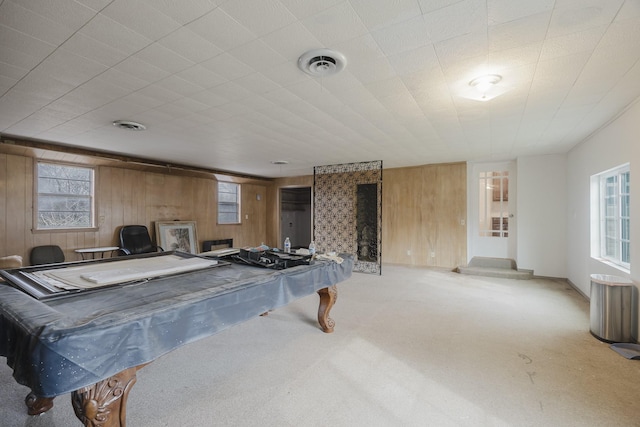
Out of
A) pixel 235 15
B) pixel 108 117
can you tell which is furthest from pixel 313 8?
pixel 108 117

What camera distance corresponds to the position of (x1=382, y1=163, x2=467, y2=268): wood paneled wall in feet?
20.0

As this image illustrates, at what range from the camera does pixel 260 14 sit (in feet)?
5.15

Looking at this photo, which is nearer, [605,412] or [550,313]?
[605,412]

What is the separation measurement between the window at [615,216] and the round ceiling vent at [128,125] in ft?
18.5

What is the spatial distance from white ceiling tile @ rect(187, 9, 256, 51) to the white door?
221 inches

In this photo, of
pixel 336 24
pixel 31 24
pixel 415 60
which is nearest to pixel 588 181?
pixel 415 60

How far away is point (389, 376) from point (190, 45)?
273 cm

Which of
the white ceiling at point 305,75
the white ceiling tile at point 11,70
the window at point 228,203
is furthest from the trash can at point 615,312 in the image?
the window at point 228,203

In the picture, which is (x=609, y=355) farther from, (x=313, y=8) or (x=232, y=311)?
(x=313, y=8)

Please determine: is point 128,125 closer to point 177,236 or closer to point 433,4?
point 177,236

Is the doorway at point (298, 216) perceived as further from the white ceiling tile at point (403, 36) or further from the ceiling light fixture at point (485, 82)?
the white ceiling tile at point (403, 36)

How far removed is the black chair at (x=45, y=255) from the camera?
4.35 meters

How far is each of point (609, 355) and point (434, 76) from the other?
2851 mm

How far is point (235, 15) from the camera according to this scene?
1575mm
